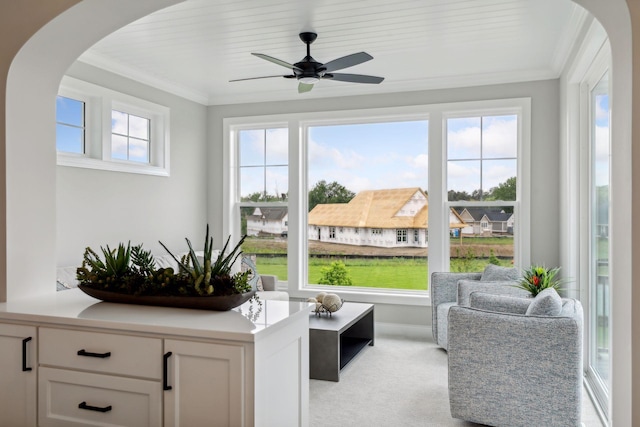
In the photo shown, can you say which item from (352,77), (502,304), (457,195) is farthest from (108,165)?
(502,304)

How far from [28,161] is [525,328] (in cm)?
265

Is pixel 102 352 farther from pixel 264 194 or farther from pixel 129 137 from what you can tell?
pixel 264 194

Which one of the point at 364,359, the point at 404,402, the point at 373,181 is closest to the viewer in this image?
the point at 404,402

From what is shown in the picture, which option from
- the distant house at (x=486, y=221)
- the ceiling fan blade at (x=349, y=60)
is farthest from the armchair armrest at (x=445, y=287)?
the ceiling fan blade at (x=349, y=60)

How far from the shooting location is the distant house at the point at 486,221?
205 inches

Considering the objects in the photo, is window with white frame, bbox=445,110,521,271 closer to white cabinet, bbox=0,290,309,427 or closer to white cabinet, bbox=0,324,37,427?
white cabinet, bbox=0,290,309,427

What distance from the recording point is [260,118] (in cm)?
598

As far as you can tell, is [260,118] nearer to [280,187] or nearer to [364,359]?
[280,187]

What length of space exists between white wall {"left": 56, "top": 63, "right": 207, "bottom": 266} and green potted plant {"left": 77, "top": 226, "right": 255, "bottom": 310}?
89.7 inches

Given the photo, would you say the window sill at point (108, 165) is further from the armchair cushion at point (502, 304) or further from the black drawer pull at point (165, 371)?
the armchair cushion at point (502, 304)

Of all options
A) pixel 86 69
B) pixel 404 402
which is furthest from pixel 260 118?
pixel 404 402

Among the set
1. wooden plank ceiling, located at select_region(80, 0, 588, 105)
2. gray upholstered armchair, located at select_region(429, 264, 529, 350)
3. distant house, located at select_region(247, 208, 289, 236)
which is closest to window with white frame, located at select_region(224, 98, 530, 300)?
distant house, located at select_region(247, 208, 289, 236)

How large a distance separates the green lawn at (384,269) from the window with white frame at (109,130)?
1.73m

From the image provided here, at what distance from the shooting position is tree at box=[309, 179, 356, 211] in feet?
19.2
